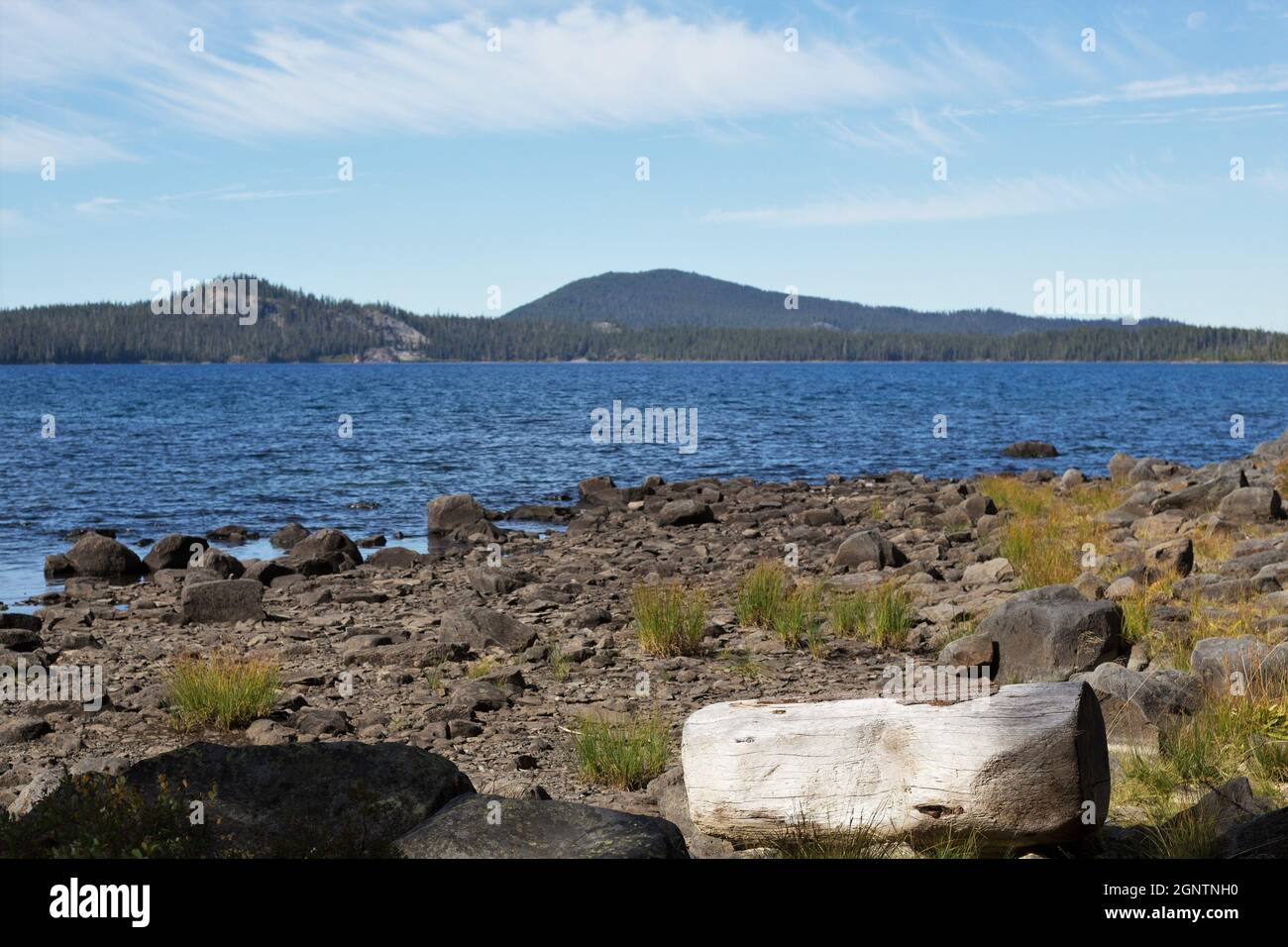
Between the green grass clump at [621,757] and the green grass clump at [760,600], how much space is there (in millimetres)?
5259

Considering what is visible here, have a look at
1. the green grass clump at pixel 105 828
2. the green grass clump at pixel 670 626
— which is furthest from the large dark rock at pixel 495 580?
the green grass clump at pixel 105 828

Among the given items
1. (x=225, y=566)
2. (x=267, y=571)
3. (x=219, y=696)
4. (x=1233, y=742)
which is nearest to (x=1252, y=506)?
(x=1233, y=742)

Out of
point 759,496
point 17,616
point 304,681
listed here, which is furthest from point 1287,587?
point 759,496

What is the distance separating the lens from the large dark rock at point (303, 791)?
6.14 metres

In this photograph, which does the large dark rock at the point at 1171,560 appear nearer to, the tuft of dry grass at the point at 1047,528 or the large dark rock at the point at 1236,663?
the tuft of dry grass at the point at 1047,528

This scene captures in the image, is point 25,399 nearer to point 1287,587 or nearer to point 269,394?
point 269,394

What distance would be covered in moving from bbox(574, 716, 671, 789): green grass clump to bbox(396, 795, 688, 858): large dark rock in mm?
2355

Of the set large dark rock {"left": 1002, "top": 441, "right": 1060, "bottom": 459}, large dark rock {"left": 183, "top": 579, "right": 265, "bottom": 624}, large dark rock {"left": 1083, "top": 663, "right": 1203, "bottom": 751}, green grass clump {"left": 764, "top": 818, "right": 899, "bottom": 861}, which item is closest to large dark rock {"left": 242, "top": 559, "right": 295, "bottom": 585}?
large dark rock {"left": 183, "top": 579, "right": 265, "bottom": 624}

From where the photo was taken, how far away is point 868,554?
61.5ft

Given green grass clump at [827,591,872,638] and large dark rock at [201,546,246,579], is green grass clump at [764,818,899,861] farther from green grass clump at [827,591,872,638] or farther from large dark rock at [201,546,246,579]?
large dark rock at [201,546,246,579]

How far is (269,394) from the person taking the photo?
111m

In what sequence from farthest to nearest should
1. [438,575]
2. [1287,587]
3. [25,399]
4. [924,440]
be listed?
[25,399]
[924,440]
[438,575]
[1287,587]

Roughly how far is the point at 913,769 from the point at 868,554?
12408 mm
